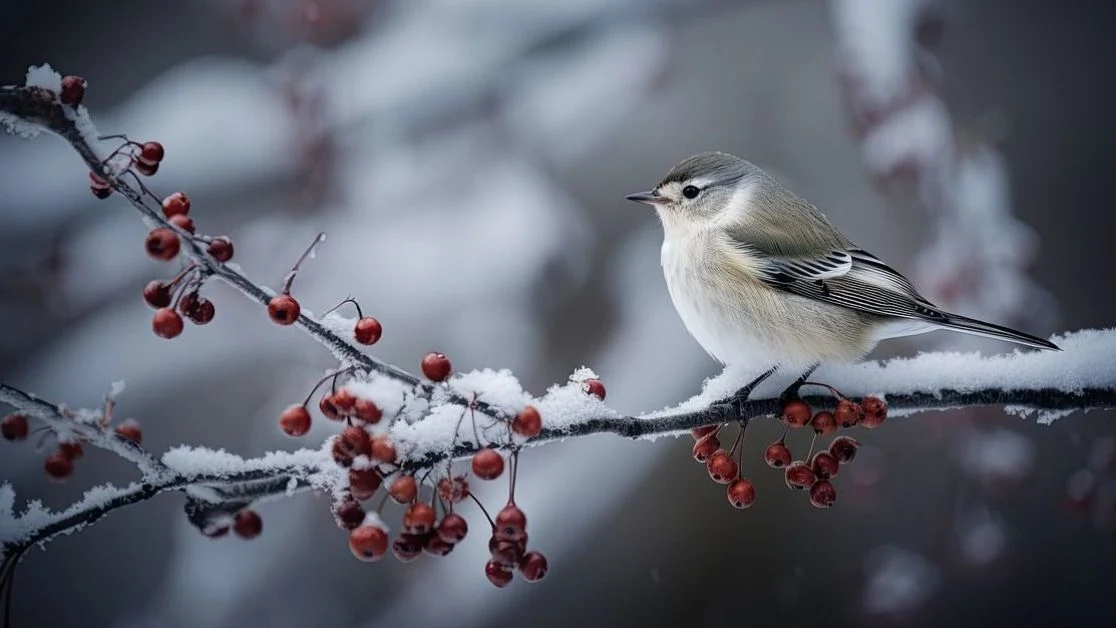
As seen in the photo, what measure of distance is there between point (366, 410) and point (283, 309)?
19cm

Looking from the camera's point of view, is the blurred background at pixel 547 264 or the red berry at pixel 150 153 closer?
the red berry at pixel 150 153

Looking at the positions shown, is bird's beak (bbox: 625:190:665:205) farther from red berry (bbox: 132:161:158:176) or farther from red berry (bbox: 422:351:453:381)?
red berry (bbox: 132:161:158:176)

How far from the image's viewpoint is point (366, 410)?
1.12m

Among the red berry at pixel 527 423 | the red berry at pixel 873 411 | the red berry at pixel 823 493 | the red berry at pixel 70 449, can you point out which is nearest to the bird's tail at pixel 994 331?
the red berry at pixel 873 411

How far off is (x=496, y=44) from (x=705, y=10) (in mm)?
788

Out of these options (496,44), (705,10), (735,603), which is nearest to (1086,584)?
(735,603)

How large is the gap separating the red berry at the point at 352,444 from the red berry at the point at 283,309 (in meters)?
0.18

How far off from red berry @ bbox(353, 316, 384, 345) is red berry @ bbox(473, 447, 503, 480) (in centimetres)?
24

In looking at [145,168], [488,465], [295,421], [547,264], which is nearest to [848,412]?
[488,465]

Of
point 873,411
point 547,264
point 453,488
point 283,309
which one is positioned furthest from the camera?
point 547,264

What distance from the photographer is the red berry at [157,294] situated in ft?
3.88

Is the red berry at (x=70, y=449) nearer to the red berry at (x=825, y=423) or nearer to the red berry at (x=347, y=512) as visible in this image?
the red berry at (x=347, y=512)

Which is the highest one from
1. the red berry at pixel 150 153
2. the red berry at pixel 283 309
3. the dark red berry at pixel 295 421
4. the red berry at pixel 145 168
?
the red berry at pixel 150 153

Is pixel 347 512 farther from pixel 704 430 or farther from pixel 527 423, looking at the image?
pixel 704 430
